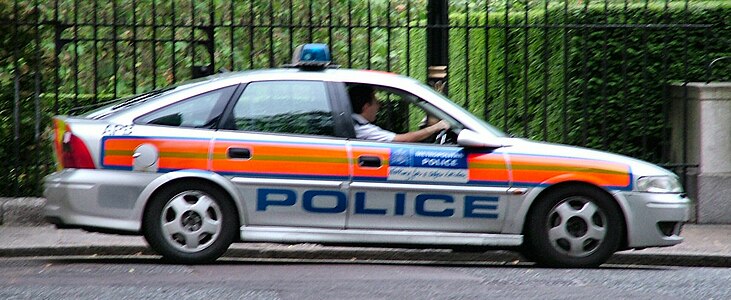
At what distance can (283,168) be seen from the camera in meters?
9.37

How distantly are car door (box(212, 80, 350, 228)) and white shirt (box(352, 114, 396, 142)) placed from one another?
0.52 ft

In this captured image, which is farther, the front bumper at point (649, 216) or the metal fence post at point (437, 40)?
the metal fence post at point (437, 40)

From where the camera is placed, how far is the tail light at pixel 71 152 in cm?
930

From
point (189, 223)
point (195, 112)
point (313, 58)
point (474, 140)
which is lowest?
point (189, 223)

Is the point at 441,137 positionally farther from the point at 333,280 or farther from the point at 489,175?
the point at 333,280

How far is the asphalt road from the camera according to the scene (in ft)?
26.5

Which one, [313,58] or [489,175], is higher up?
[313,58]

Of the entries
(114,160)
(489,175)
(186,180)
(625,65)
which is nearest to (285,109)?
(186,180)

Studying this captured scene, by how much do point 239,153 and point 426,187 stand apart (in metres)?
1.21

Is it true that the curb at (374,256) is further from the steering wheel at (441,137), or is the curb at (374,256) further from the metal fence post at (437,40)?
the metal fence post at (437,40)

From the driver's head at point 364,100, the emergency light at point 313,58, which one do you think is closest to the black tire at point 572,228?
the driver's head at point 364,100

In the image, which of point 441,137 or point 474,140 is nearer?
point 474,140

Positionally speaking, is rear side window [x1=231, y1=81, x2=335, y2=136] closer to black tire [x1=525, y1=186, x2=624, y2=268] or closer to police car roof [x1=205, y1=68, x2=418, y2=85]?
police car roof [x1=205, y1=68, x2=418, y2=85]

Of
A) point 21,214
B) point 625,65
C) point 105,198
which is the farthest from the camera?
point 625,65
